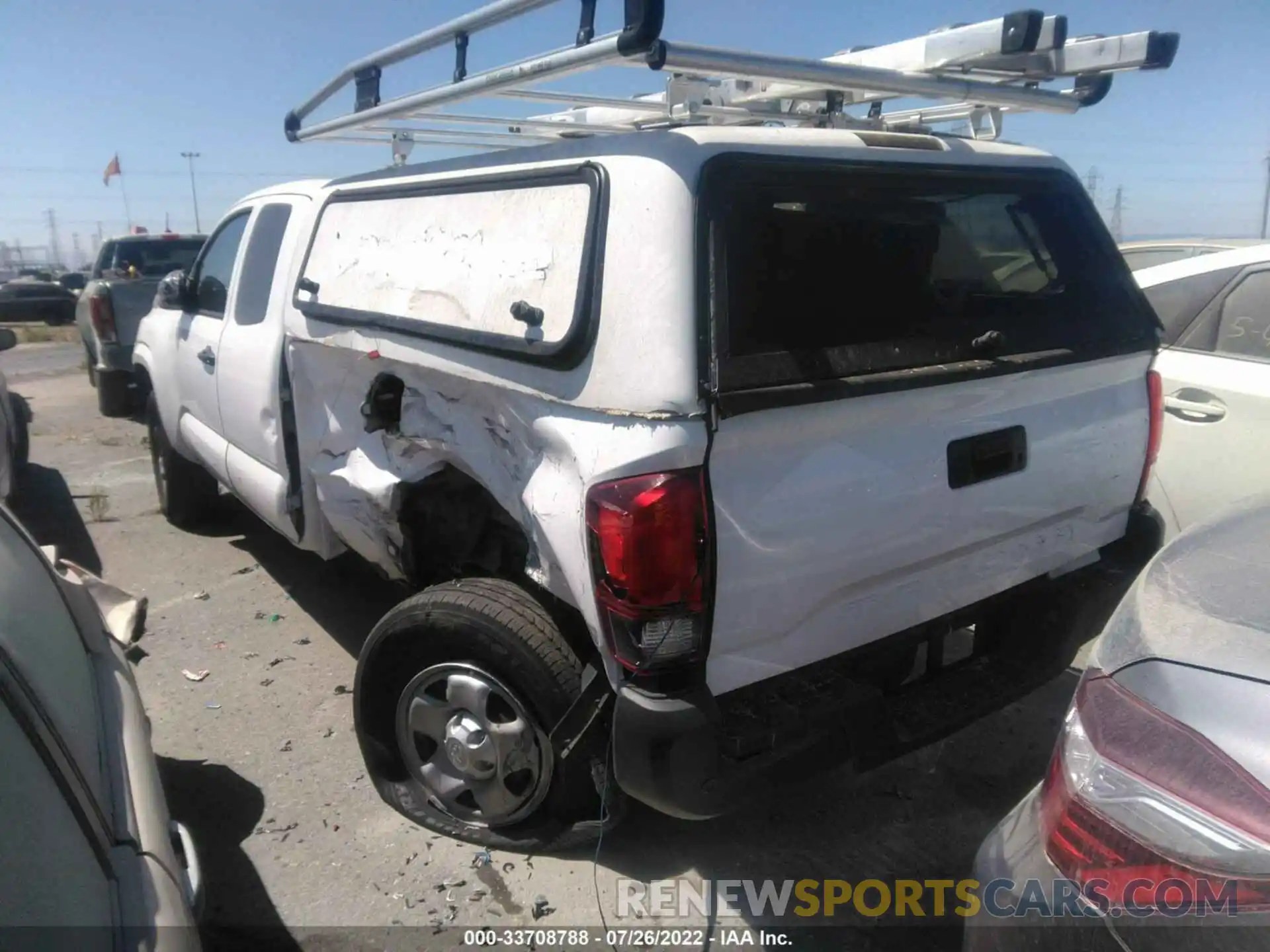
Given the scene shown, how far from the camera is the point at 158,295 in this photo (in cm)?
539

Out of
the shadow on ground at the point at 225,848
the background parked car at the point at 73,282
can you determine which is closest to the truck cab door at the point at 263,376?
the shadow on ground at the point at 225,848

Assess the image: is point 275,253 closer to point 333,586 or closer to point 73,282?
point 333,586

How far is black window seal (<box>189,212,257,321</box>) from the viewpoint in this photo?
4.51m

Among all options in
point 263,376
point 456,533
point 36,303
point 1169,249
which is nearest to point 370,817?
point 456,533

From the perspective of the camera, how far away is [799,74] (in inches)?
90.2

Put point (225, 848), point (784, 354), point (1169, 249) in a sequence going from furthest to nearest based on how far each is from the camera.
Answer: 1. point (1169, 249)
2. point (225, 848)
3. point (784, 354)

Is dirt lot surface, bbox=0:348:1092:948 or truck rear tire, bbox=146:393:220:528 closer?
dirt lot surface, bbox=0:348:1092:948

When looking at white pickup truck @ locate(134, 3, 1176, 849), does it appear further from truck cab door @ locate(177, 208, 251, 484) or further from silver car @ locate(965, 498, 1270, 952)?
truck cab door @ locate(177, 208, 251, 484)

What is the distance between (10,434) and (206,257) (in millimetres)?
2058

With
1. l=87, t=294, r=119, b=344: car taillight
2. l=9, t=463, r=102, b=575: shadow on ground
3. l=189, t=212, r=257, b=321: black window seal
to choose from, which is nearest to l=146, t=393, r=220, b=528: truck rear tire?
l=9, t=463, r=102, b=575: shadow on ground

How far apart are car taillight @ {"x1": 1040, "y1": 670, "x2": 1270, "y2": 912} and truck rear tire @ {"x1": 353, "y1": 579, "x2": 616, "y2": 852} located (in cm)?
129

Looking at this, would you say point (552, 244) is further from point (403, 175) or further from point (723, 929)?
point (723, 929)

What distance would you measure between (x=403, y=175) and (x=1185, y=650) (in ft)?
9.59

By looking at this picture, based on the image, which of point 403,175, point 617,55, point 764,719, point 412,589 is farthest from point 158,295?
point 764,719
